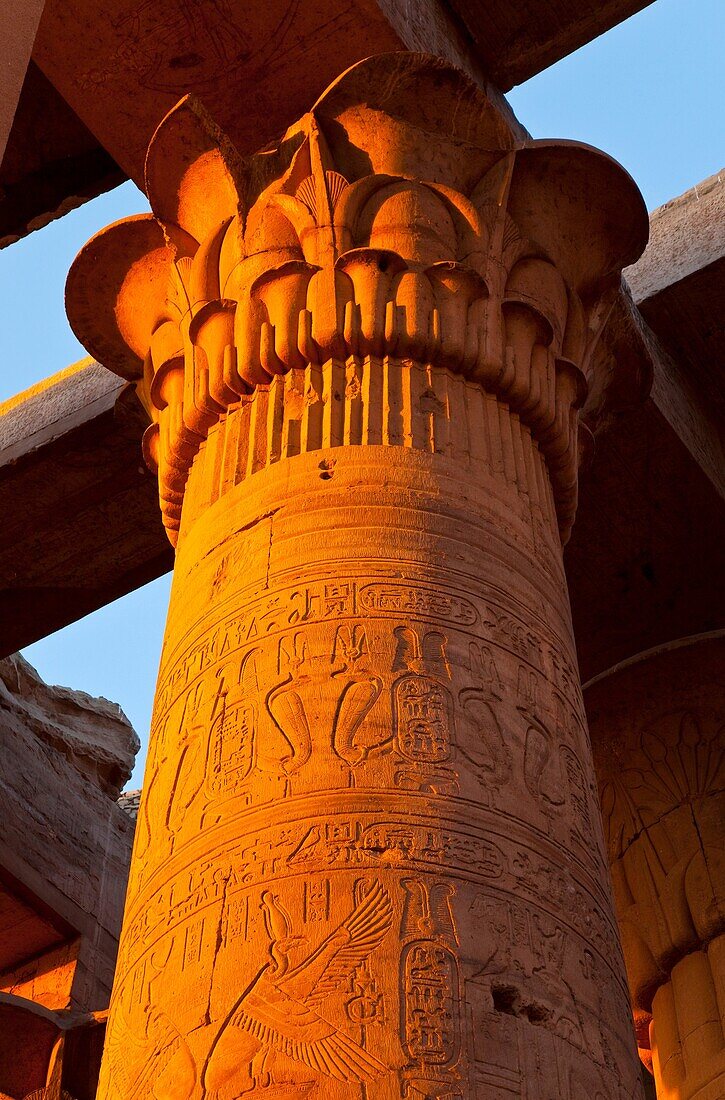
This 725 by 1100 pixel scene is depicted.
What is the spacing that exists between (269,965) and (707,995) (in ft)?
13.6

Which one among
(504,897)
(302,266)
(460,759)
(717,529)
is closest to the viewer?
(504,897)

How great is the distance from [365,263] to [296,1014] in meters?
2.64

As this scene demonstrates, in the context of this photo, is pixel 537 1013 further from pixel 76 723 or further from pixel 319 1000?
pixel 76 723

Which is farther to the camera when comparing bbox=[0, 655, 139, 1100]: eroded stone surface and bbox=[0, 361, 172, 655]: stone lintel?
bbox=[0, 655, 139, 1100]: eroded stone surface

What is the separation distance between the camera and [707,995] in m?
6.76

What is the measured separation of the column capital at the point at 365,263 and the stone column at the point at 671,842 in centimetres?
218

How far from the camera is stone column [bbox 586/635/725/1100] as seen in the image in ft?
22.1

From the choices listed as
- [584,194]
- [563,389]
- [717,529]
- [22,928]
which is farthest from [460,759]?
[22,928]

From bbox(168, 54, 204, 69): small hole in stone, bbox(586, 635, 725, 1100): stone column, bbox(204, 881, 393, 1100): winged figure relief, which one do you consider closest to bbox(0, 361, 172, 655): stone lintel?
bbox(168, 54, 204, 69): small hole in stone

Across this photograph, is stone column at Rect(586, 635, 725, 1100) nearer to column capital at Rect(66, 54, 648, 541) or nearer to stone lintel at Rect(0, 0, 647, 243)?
column capital at Rect(66, 54, 648, 541)

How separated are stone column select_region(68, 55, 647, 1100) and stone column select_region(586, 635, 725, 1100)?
8.32ft

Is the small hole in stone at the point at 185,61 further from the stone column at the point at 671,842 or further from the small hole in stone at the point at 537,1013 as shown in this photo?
the small hole in stone at the point at 537,1013

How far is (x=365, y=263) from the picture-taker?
494 centimetres

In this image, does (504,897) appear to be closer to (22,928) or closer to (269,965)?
(269,965)
